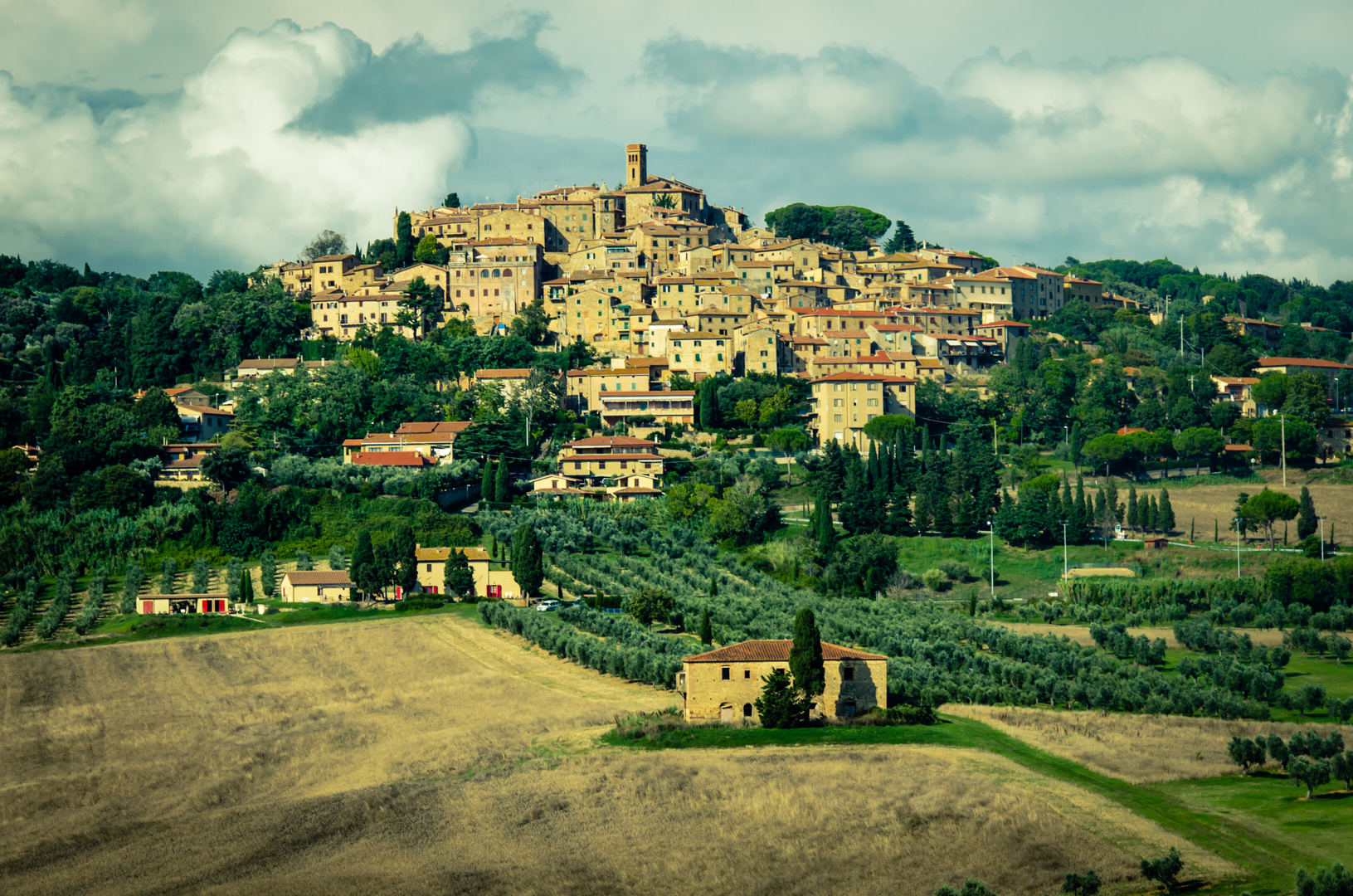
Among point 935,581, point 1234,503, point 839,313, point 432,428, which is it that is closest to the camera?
point 935,581

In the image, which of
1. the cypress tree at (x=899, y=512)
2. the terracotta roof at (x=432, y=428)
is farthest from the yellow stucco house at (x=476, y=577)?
the cypress tree at (x=899, y=512)

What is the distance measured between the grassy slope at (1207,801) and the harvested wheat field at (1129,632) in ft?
66.2

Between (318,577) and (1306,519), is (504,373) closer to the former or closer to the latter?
(318,577)

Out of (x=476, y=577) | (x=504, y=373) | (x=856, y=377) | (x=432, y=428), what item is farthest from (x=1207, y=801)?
(x=504, y=373)

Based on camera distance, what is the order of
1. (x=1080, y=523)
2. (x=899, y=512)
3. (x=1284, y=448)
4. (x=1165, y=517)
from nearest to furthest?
1. (x=1080, y=523)
2. (x=1165, y=517)
3. (x=899, y=512)
4. (x=1284, y=448)

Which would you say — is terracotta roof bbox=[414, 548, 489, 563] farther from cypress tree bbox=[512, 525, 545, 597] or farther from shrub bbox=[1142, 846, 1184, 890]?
shrub bbox=[1142, 846, 1184, 890]

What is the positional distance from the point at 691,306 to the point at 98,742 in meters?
76.0

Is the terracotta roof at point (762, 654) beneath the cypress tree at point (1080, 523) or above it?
beneath

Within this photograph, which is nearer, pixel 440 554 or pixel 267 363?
pixel 440 554

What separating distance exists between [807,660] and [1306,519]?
50701 mm

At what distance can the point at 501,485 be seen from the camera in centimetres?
8744

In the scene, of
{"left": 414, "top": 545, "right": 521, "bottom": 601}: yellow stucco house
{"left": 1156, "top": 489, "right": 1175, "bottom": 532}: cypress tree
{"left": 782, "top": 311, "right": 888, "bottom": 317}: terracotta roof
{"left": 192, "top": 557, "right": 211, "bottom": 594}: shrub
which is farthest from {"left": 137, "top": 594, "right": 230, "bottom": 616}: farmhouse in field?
{"left": 782, "top": 311, "right": 888, "bottom": 317}: terracotta roof

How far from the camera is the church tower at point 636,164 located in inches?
5920

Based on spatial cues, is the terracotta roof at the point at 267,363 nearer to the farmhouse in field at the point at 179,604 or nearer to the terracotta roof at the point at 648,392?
the terracotta roof at the point at 648,392
